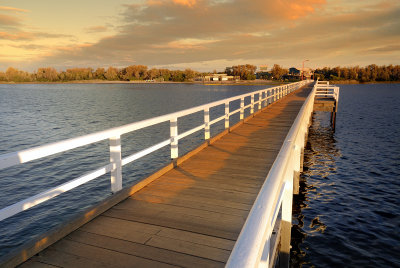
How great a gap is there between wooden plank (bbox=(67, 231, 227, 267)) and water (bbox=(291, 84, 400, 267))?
Result: 498 cm

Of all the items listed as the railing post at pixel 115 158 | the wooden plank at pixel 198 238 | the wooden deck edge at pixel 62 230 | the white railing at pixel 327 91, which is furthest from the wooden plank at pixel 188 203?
the white railing at pixel 327 91

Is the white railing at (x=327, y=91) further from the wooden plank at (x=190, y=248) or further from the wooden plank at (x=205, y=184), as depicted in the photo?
the wooden plank at (x=190, y=248)

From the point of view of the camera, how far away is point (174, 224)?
159 inches

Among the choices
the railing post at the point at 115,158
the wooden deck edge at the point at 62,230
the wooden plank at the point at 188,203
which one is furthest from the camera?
the railing post at the point at 115,158

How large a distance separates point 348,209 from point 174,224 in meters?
8.50

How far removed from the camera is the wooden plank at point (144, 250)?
3.17 meters

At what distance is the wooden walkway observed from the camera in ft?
10.6

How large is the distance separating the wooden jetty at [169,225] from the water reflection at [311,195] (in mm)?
2722

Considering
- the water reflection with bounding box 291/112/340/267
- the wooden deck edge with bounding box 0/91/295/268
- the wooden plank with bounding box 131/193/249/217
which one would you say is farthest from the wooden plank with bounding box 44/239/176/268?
the water reflection with bounding box 291/112/340/267

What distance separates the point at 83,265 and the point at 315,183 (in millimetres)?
11864

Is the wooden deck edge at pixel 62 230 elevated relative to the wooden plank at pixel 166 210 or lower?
elevated

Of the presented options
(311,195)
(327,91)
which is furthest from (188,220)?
(327,91)

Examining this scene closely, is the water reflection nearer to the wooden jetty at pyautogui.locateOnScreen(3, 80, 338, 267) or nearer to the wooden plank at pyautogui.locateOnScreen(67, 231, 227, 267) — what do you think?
the wooden jetty at pyautogui.locateOnScreen(3, 80, 338, 267)

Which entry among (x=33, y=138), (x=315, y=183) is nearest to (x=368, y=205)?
(x=315, y=183)
